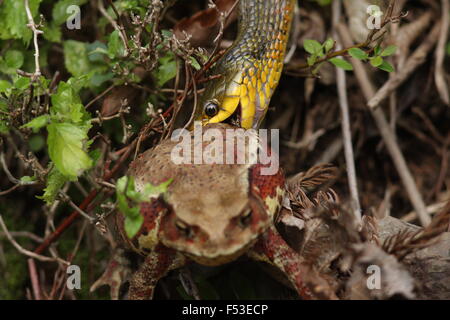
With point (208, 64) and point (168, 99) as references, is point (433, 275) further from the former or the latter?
point (168, 99)

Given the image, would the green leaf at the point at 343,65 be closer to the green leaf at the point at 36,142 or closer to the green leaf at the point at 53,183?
the green leaf at the point at 53,183

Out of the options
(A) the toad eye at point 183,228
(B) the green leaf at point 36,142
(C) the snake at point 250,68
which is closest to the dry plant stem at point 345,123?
(C) the snake at point 250,68

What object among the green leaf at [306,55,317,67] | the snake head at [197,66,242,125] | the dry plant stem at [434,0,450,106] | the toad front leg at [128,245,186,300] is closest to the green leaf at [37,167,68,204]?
the toad front leg at [128,245,186,300]

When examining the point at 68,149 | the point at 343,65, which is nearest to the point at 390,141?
the point at 343,65

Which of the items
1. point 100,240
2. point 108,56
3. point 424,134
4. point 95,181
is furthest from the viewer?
point 424,134

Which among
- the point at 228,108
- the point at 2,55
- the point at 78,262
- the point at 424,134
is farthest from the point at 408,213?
the point at 2,55
